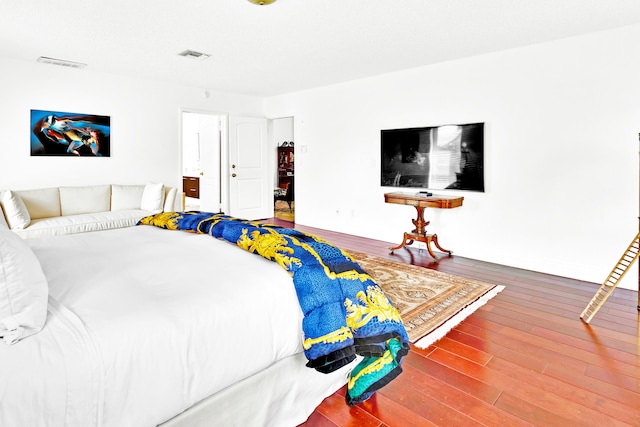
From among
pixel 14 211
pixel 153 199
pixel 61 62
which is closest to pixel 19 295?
pixel 14 211

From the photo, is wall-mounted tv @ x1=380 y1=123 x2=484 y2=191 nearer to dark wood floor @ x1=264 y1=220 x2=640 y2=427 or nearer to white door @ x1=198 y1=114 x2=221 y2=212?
dark wood floor @ x1=264 y1=220 x2=640 y2=427

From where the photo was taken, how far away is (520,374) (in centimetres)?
206

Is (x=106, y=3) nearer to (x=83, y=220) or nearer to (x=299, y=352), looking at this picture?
(x=83, y=220)

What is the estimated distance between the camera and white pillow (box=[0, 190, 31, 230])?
13.0 feet

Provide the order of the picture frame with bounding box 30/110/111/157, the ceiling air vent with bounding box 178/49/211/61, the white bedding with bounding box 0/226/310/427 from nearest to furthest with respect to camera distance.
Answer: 1. the white bedding with bounding box 0/226/310/427
2. the ceiling air vent with bounding box 178/49/211/61
3. the picture frame with bounding box 30/110/111/157

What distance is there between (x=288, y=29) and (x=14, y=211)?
354 cm

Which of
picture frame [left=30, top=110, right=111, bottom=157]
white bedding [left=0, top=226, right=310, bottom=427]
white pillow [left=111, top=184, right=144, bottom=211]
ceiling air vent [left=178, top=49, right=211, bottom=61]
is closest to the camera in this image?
white bedding [left=0, top=226, right=310, bottom=427]

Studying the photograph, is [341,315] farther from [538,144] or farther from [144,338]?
[538,144]

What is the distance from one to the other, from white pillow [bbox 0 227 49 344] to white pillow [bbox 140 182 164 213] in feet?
13.1

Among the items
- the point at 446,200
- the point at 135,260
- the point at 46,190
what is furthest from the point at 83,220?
the point at 446,200

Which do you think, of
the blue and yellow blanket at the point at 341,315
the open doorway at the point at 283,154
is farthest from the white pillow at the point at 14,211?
the open doorway at the point at 283,154

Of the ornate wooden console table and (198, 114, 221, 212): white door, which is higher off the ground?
(198, 114, 221, 212): white door

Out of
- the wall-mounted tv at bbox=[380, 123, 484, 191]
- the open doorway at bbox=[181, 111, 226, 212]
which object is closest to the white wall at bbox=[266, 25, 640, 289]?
the wall-mounted tv at bbox=[380, 123, 484, 191]

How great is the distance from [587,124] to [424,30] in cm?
186
